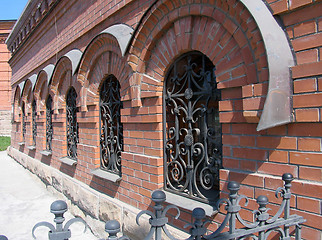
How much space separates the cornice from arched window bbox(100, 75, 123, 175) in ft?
9.54

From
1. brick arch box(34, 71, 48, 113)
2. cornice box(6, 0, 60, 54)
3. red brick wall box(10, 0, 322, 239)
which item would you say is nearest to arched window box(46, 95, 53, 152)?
brick arch box(34, 71, 48, 113)

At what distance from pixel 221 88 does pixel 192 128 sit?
2.41 feet

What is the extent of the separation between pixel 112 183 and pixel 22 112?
826 centimetres

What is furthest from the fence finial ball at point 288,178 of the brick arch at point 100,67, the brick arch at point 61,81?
the brick arch at point 61,81

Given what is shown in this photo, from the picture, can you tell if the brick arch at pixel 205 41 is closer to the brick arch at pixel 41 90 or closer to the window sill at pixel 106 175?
the window sill at pixel 106 175

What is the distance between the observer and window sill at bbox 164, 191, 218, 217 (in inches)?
94.4

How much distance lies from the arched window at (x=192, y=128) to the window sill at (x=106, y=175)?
3.16 ft

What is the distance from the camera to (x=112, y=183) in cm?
390

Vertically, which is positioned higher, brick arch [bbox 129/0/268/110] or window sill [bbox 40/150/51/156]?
brick arch [bbox 129/0/268/110]

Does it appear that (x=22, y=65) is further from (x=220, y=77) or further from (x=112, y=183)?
(x=220, y=77)

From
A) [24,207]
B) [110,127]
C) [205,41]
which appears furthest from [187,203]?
[24,207]

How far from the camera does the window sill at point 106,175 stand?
12.3 ft

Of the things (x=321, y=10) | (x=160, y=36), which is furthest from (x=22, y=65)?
(x=321, y=10)

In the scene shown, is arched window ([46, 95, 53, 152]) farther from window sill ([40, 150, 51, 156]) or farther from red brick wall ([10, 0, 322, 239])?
red brick wall ([10, 0, 322, 239])
